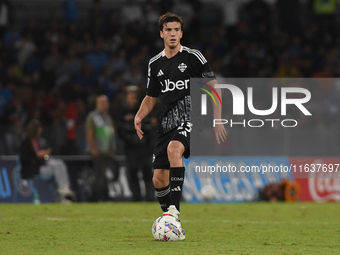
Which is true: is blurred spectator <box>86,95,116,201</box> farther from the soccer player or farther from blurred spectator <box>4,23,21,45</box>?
the soccer player

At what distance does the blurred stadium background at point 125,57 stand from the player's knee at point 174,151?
7897 millimetres

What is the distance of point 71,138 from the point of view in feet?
51.7

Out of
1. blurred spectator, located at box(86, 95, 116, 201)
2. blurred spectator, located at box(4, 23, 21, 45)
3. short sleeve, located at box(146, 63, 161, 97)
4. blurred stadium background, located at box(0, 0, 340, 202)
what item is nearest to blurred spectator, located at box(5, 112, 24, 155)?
blurred stadium background, located at box(0, 0, 340, 202)

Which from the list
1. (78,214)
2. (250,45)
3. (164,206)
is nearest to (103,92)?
(250,45)

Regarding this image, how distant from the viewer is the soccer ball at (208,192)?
50.2 feet

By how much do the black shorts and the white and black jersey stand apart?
59 mm

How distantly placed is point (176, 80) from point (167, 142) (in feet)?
2.32

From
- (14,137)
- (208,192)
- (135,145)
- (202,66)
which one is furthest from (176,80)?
(14,137)

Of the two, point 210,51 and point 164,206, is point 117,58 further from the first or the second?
point 164,206

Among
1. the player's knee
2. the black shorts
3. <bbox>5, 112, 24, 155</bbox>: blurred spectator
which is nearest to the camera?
the player's knee

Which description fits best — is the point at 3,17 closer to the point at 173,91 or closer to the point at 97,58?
the point at 97,58

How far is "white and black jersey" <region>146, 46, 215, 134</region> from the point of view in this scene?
7.88 metres

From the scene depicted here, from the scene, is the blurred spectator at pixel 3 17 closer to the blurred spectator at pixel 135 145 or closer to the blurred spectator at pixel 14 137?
the blurred spectator at pixel 14 137

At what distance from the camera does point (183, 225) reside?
9.62 metres
